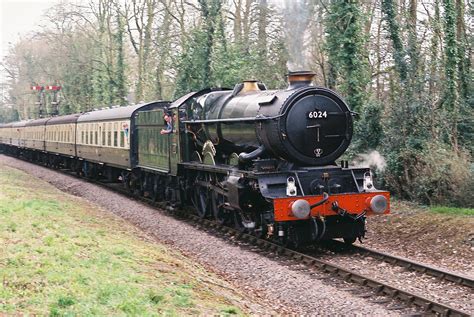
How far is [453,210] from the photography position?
520 inches

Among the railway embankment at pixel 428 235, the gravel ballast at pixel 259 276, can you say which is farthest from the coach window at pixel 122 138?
the railway embankment at pixel 428 235

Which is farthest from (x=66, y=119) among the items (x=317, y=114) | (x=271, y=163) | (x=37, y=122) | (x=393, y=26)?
(x=317, y=114)

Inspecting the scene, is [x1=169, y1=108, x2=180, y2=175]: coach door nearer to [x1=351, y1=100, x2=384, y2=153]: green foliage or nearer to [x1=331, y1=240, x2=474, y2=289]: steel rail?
[x1=351, y1=100, x2=384, y2=153]: green foliage

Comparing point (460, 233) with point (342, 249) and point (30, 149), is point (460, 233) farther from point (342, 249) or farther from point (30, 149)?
point (30, 149)

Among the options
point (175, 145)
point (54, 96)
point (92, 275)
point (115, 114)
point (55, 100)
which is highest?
point (54, 96)

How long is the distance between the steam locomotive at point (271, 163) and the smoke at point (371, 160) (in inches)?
184

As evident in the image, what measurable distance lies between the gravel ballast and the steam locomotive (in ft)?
2.69

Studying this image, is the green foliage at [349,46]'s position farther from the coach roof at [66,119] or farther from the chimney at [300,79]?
the coach roof at [66,119]

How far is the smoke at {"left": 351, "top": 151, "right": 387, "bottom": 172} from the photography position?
16.5 metres

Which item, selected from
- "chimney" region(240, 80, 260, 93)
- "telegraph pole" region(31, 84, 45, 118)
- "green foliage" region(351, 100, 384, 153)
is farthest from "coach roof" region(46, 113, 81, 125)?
"telegraph pole" region(31, 84, 45, 118)

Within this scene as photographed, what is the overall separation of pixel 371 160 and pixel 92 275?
11.0 metres

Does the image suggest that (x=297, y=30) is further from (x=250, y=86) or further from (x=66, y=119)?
(x=66, y=119)

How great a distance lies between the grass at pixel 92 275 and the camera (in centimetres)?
669

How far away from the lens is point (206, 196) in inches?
607
